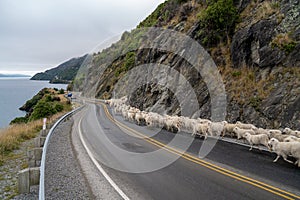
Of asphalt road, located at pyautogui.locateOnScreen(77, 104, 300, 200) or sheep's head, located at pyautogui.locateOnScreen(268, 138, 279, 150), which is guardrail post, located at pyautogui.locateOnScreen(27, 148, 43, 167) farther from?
sheep's head, located at pyautogui.locateOnScreen(268, 138, 279, 150)

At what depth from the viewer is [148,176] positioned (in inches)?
303

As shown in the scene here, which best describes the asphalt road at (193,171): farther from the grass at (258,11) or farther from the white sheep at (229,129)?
the grass at (258,11)

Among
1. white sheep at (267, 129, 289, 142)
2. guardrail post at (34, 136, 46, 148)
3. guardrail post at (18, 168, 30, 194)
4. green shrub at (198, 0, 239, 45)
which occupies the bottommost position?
guardrail post at (18, 168, 30, 194)

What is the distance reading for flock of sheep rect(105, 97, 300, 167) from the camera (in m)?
8.77

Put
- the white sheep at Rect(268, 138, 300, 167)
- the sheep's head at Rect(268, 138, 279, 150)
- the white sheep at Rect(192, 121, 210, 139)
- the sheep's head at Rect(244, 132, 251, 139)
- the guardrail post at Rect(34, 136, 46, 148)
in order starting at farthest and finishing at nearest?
1. the white sheep at Rect(192, 121, 210, 139)
2. the sheep's head at Rect(244, 132, 251, 139)
3. the guardrail post at Rect(34, 136, 46, 148)
4. the sheep's head at Rect(268, 138, 279, 150)
5. the white sheep at Rect(268, 138, 300, 167)

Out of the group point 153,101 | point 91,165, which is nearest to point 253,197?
point 91,165

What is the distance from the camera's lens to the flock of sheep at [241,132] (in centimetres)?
877

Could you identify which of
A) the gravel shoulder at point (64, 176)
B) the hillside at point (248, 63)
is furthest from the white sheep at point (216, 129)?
the gravel shoulder at point (64, 176)

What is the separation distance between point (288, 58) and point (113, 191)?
13.5m

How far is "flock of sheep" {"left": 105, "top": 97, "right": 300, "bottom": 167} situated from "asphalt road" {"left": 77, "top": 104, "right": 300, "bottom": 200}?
450 mm

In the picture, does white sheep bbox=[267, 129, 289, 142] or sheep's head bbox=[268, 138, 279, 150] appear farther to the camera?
white sheep bbox=[267, 129, 289, 142]

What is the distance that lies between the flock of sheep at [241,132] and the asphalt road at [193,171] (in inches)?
17.7

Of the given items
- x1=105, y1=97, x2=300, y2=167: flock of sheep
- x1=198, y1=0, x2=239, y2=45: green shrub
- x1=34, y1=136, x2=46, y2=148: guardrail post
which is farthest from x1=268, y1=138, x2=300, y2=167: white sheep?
x1=198, y1=0, x2=239, y2=45: green shrub

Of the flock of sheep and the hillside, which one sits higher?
the hillside
